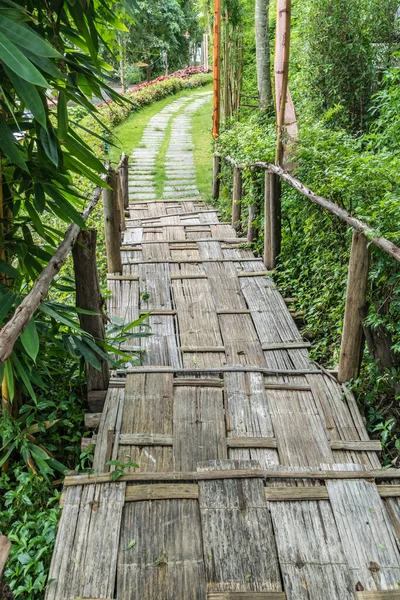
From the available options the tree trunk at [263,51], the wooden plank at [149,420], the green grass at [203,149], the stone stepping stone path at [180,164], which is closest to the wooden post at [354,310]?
the wooden plank at [149,420]

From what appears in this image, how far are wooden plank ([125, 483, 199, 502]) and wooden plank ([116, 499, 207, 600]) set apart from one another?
18 millimetres

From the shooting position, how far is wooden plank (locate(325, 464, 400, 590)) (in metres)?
1.72

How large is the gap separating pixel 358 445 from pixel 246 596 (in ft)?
3.40

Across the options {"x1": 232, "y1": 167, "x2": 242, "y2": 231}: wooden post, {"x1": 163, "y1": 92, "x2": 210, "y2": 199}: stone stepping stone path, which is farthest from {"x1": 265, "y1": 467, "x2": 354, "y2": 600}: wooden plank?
{"x1": 163, "y1": 92, "x2": 210, "y2": 199}: stone stepping stone path

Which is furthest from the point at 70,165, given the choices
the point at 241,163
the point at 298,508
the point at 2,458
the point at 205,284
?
the point at 241,163

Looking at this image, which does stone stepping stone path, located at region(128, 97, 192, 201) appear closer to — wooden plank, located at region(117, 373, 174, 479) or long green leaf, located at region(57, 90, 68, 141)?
wooden plank, located at region(117, 373, 174, 479)

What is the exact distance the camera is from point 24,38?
1.50 meters

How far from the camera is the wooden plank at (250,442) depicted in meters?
2.46

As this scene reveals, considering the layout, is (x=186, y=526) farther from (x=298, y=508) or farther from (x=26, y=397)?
(x=26, y=397)

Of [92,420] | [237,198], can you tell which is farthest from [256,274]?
[92,420]

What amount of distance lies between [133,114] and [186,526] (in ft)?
51.1

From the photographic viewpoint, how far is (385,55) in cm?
676

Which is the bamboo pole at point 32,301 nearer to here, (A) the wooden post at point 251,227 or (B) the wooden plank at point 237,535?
(B) the wooden plank at point 237,535

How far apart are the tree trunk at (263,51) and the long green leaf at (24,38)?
629cm
